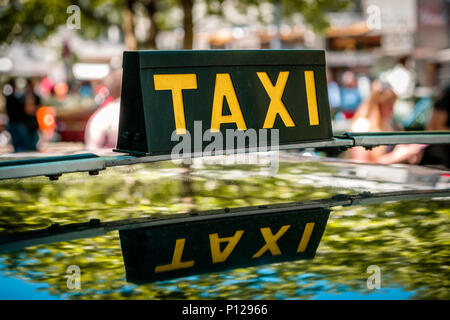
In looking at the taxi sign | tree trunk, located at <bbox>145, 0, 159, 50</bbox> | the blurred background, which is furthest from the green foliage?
tree trunk, located at <bbox>145, 0, 159, 50</bbox>

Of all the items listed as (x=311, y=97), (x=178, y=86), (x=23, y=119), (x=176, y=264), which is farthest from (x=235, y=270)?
(x=23, y=119)

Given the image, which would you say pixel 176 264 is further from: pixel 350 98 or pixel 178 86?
pixel 350 98

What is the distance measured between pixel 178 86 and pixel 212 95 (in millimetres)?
137

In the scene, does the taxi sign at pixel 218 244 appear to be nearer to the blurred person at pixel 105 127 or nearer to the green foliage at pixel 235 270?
the green foliage at pixel 235 270

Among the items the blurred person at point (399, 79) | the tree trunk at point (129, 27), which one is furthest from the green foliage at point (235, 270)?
the blurred person at point (399, 79)

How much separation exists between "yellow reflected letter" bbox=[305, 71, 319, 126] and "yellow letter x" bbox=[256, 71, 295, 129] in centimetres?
12

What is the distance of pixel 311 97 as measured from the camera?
2.88 meters

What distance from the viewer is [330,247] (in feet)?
6.32

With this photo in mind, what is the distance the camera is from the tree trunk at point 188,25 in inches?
651

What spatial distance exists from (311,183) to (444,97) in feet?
15.2

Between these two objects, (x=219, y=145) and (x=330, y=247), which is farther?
(x=219, y=145)

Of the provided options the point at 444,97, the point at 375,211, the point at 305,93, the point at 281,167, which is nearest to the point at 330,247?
the point at 375,211

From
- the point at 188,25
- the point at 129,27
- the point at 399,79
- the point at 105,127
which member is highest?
the point at 129,27
